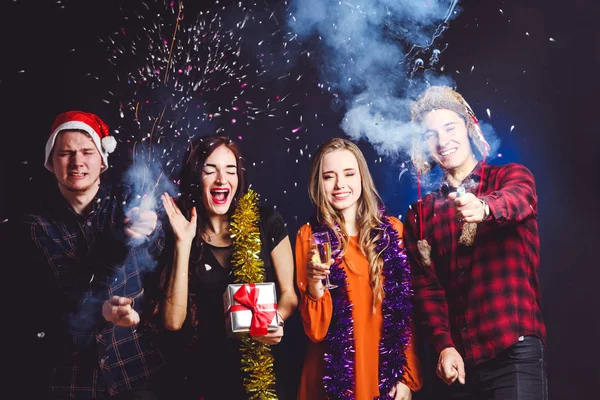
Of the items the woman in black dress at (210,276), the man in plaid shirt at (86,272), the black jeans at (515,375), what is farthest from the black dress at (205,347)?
the black jeans at (515,375)

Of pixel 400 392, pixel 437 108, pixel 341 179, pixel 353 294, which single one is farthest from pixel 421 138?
pixel 400 392

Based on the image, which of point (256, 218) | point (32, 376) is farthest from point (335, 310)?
point (32, 376)

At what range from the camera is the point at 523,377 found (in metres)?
2.68

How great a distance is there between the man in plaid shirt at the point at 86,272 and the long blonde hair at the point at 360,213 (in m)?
0.82

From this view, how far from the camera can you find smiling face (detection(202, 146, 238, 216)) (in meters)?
3.07

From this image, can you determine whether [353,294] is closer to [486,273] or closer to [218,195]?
[486,273]

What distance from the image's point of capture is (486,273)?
9.28 feet

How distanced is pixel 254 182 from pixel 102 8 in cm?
127

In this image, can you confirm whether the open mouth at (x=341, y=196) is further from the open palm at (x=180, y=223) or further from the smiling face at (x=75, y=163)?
the smiling face at (x=75, y=163)

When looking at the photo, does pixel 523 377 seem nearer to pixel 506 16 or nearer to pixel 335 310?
pixel 335 310

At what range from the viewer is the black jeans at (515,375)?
268cm

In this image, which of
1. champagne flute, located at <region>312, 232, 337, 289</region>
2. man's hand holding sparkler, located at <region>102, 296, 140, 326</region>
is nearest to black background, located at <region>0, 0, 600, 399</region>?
champagne flute, located at <region>312, 232, 337, 289</region>

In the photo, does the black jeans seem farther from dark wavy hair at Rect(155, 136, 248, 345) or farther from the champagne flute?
dark wavy hair at Rect(155, 136, 248, 345)

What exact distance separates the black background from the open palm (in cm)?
53
